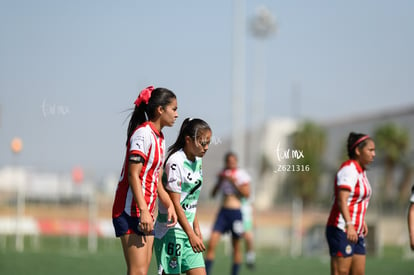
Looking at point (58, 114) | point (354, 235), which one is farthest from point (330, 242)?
point (58, 114)

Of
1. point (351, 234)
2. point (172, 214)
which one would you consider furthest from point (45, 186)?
point (172, 214)

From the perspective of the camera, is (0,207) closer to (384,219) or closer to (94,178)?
(94,178)

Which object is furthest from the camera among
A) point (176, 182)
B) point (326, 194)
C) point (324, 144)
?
point (324, 144)

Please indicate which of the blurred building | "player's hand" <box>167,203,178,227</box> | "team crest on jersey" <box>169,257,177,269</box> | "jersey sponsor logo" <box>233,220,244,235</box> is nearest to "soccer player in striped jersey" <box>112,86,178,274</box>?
"player's hand" <box>167,203,178,227</box>

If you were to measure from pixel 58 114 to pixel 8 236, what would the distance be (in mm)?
15992

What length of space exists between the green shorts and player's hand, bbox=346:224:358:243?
1644 millimetres

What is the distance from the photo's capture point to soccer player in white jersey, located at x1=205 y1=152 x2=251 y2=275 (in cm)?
1223

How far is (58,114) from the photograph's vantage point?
8305 millimetres

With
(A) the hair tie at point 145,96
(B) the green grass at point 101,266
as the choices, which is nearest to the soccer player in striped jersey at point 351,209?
(A) the hair tie at point 145,96

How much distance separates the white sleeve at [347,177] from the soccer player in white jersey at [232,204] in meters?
4.46

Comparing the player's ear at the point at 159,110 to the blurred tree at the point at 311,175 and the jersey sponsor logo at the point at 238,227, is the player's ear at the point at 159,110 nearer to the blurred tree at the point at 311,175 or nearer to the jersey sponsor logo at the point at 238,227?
the jersey sponsor logo at the point at 238,227

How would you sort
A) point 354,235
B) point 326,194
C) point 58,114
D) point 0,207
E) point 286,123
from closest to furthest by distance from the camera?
point 354,235 → point 58,114 → point 0,207 → point 326,194 → point 286,123

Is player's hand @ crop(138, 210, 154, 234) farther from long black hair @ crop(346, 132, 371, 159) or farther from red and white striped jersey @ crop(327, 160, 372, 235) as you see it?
long black hair @ crop(346, 132, 371, 159)

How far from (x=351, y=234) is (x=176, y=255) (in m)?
1.85
